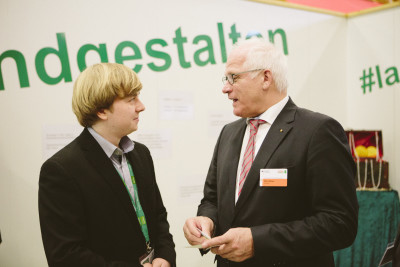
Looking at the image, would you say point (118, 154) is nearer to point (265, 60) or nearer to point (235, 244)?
point (235, 244)

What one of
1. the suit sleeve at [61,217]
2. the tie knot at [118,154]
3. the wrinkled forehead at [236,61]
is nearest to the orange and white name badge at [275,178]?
the wrinkled forehead at [236,61]

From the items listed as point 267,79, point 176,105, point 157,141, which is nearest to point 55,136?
point 157,141

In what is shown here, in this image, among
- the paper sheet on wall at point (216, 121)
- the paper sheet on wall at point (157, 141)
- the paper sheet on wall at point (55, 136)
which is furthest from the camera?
the paper sheet on wall at point (216, 121)

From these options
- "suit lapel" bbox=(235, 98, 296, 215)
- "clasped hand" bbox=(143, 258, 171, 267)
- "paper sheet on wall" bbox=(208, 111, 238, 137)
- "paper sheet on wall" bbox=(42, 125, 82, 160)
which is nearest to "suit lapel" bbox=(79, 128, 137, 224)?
"clasped hand" bbox=(143, 258, 171, 267)

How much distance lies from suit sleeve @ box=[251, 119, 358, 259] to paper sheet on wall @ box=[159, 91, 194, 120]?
6.03 ft

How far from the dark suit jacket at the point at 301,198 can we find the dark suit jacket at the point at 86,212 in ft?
1.55

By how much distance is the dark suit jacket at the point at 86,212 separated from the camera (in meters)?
1.38

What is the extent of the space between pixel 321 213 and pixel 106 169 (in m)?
0.92

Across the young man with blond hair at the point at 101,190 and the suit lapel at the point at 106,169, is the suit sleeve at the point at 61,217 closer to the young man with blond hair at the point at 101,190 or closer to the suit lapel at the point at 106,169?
the young man with blond hair at the point at 101,190

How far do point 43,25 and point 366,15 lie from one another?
10.9 feet

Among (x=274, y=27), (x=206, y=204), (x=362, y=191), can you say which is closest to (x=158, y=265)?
(x=206, y=204)

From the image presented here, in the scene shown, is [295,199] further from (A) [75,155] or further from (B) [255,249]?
(A) [75,155]

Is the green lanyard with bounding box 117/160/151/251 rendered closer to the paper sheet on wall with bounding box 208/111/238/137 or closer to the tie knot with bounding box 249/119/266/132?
the tie knot with bounding box 249/119/266/132

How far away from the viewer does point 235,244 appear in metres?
1.38
